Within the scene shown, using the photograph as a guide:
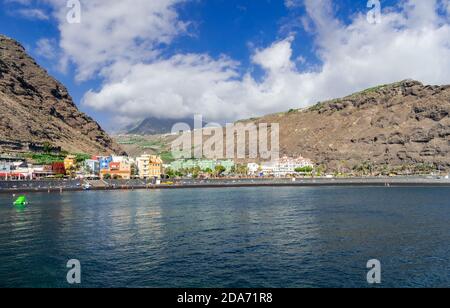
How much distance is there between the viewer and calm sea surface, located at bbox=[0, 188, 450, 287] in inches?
1075

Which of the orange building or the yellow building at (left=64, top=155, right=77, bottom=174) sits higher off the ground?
the yellow building at (left=64, top=155, right=77, bottom=174)

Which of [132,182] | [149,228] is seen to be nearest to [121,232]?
[149,228]

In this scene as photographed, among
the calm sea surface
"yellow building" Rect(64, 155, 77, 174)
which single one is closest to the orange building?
"yellow building" Rect(64, 155, 77, 174)

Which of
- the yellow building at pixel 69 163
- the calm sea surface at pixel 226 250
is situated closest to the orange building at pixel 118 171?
the yellow building at pixel 69 163

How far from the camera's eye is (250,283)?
26.3 metres

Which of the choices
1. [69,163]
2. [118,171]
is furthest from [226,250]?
[69,163]

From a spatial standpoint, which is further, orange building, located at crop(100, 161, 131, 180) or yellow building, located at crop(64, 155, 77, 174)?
orange building, located at crop(100, 161, 131, 180)

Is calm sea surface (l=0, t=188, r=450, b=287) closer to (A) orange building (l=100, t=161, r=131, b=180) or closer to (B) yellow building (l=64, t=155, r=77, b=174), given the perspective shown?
(A) orange building (l=100, t=161, r=131, b=180)

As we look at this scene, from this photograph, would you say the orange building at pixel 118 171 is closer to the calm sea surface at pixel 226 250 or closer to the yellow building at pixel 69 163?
the yellow building at pixel 69 163

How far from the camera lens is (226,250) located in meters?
35.6

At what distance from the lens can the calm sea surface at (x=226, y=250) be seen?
27297 mm

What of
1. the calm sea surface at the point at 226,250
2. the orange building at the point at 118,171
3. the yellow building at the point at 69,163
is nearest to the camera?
the calm sea surface at the point at 226,250

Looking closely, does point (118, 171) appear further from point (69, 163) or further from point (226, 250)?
point (226, 250)
